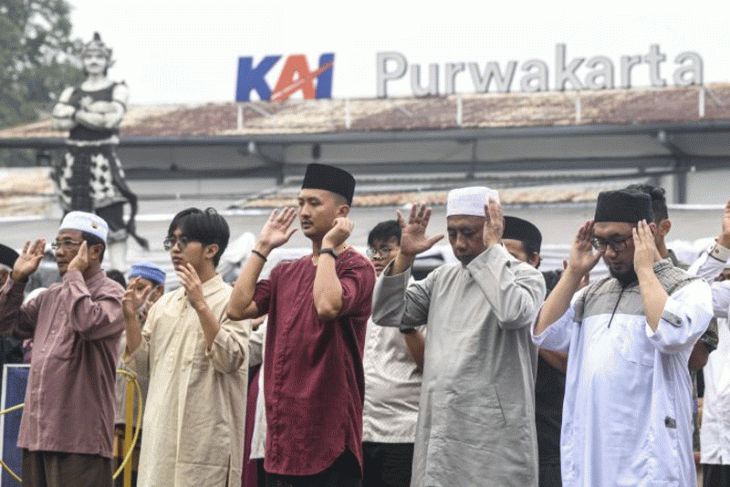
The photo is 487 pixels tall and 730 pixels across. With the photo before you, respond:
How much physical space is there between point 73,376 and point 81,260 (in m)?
0.67

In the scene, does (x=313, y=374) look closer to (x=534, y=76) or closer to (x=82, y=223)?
(x=82, y=223)

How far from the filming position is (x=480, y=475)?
657cm

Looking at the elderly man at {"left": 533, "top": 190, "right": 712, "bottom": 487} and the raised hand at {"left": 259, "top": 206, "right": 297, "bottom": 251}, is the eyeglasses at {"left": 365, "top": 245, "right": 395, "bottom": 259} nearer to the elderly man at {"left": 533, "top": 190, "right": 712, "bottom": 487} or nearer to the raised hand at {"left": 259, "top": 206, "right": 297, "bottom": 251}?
the raised hand at {"left": 259, "top": 206, "right": 297, "bottom": 251}

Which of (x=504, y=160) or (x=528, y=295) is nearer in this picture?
(x=528, y=295)

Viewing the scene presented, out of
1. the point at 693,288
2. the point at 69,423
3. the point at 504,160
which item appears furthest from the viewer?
the point at 504,160

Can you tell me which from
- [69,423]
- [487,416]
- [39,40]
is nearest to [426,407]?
[487,416]

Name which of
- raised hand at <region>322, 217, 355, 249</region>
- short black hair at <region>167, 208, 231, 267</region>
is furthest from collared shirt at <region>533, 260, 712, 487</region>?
short black hair at <region>167, 208, 231, 267</region>

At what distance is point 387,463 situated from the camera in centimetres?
804

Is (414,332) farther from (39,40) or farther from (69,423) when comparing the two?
(39,40)

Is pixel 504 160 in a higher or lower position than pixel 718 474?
higher

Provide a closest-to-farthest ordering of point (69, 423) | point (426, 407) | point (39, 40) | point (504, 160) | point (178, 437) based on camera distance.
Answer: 1. point (426, 407)
2. point (178, 437)
3. point (69, 423)
4. point (504, 160)
5. point (39, 40)

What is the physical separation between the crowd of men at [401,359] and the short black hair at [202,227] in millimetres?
13

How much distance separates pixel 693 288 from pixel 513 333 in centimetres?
90

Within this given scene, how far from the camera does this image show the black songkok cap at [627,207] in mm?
6578
